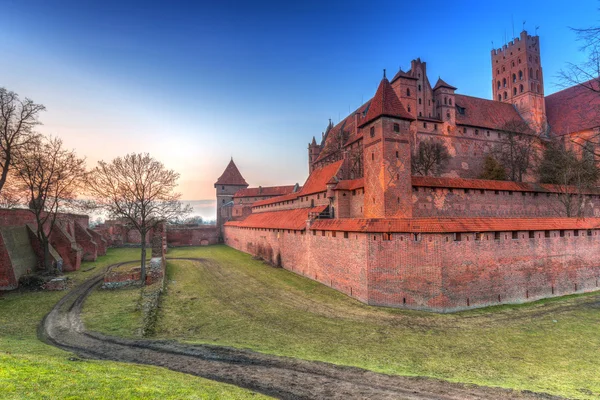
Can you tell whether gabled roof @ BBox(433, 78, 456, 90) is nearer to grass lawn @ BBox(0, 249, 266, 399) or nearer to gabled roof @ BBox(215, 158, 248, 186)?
grass lawn @ BBox(0, 249, 266, 399)

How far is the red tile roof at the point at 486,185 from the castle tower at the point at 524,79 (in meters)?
16.5

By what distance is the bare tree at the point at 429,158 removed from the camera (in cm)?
2592

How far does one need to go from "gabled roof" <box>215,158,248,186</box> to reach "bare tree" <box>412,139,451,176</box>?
37.3 metres

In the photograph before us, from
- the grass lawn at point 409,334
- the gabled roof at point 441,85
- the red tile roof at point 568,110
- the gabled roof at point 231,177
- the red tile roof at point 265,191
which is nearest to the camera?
the grass lawn at point 409,334

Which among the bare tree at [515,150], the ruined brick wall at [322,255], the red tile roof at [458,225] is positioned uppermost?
the bare tree at [515,150]

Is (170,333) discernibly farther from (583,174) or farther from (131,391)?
(583,174)

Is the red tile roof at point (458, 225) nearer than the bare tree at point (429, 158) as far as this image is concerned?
Yes

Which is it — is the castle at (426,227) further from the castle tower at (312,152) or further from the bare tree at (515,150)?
the castle tower at (312,152)

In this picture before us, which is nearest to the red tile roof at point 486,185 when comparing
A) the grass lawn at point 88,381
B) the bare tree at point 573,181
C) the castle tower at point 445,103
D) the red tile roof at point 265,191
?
the bare tree at point 573,181

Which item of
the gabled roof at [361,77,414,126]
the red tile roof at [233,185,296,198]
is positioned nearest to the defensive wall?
the gabled roof at [361,77,414,126]

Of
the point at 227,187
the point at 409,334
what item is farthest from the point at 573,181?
the point at 227,187

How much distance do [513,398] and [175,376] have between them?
24.5 feet

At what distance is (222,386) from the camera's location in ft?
20.2

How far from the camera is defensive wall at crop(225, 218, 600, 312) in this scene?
13.6 meters
